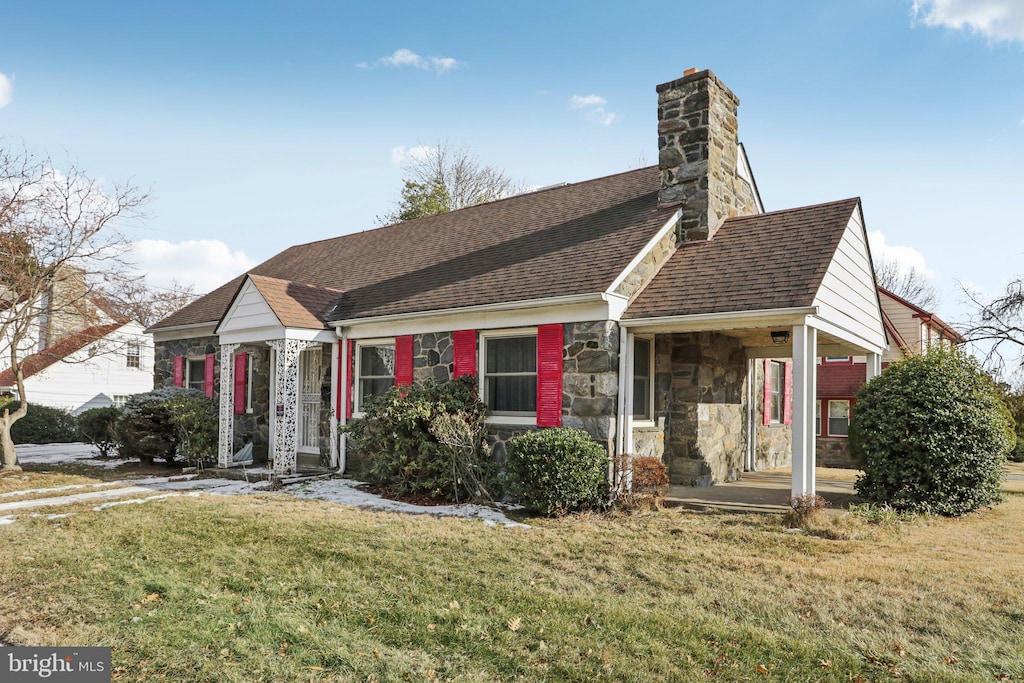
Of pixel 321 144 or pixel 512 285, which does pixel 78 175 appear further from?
pixel 512 285

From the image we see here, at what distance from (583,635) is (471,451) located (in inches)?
214

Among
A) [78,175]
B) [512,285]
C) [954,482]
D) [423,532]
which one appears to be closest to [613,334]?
[512,285]

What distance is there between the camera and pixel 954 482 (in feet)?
28.5

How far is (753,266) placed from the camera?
949 cm

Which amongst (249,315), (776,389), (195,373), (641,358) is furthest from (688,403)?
(195,373)

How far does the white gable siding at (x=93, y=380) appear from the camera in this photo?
82.6 feet

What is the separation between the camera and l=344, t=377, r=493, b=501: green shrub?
9.68 meters

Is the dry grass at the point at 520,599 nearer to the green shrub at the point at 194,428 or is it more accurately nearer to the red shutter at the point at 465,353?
the red shutter at the point at 465,353

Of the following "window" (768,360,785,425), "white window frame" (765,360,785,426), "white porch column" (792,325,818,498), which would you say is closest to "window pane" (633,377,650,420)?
"white porch column" (792,325,818,498)

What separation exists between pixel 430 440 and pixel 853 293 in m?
7.16

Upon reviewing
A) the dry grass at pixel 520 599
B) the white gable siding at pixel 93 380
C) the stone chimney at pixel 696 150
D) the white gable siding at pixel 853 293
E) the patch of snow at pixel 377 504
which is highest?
the stone chimney at pixel 696 150

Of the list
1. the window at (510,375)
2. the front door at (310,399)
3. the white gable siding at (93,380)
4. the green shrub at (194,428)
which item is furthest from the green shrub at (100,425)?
the window at (510,375)

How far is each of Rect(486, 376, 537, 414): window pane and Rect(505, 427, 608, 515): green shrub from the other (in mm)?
1414

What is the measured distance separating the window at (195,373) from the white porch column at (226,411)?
12.1 feet
